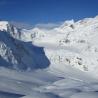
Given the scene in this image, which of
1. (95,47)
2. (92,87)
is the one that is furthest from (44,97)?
(95,47)

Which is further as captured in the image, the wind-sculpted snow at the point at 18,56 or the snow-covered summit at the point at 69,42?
the snow-covered summit at the point at 69,42

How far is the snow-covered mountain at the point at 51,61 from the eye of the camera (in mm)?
91269

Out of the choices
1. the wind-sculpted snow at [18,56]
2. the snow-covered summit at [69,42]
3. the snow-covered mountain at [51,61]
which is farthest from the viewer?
the snow-covered summit at [69,42]

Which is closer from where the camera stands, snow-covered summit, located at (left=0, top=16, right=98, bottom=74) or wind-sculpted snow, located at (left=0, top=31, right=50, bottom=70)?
wind-sculpted snow, located at (left=0, top=31, right=50, bottom=70)

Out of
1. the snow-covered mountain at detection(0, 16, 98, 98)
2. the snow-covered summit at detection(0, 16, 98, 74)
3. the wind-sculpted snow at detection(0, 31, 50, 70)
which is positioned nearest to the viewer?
the snow-covered mountain at detection(0, 16, 98, 98)

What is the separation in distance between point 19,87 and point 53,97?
1083 centimetres

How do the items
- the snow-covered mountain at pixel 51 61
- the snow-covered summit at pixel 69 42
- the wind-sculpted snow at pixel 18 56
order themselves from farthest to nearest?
the snow-covered summit at pixel 69 42 < the wind-sculpted snow at pixel 18 56 < the snow-covered mountain at pixel 51 61

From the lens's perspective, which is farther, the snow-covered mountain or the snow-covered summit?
the snow-covered summit

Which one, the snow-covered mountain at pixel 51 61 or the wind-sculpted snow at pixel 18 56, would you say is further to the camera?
the wind-sculpted snow at pixel 18 56

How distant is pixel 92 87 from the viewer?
103438mm

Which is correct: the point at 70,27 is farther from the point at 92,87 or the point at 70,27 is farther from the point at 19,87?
the point at 19,87

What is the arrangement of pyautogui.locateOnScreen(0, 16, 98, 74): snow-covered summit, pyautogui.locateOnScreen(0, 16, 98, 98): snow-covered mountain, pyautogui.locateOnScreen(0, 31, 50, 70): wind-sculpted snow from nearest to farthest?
pyautogui.locateOnScreen(0, 16, 98, 98): snow-covered mountain
pyautogui.locateOnScreen(0, 31, 50, 70): wind-sculpted snow
pyautogui.locateOnScreen(0, 16, 98, 74): snow-covered summit

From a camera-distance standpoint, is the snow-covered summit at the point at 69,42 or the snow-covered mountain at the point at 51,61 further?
the snow-covered summit at the point at 69,42

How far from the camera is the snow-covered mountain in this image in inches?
3593
